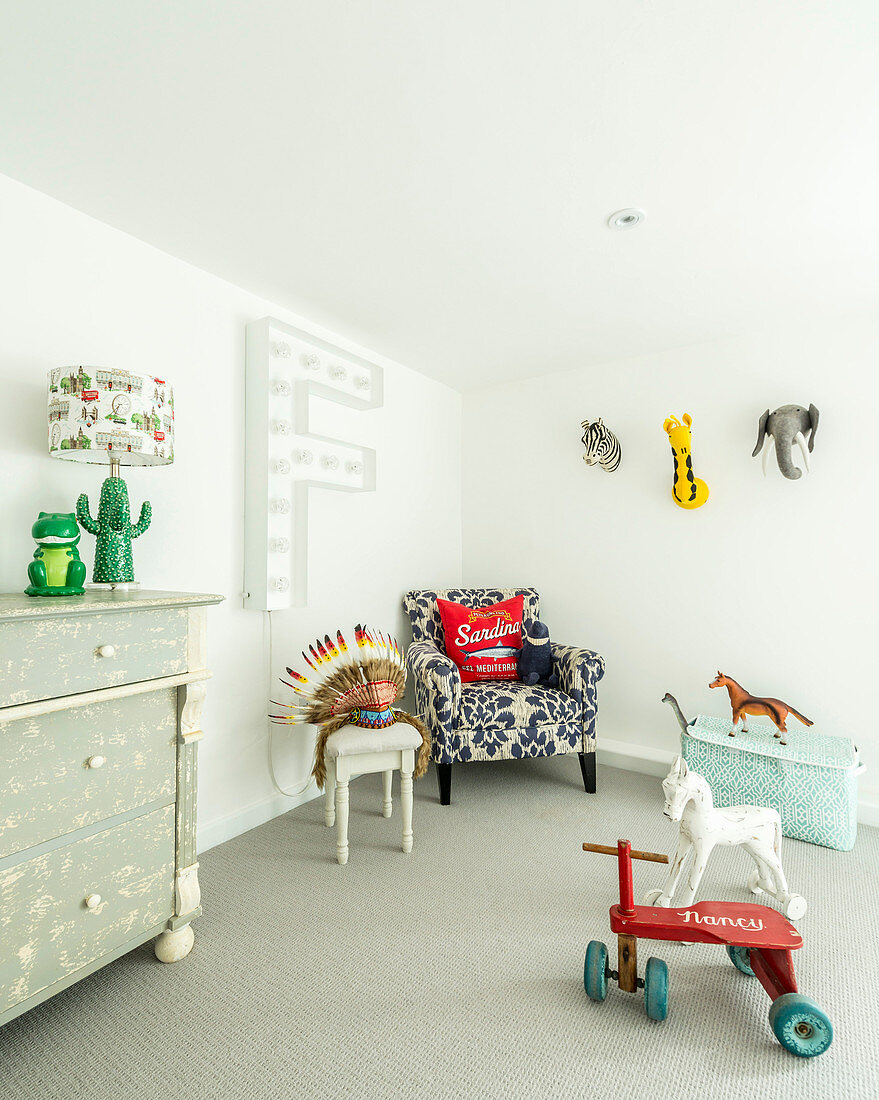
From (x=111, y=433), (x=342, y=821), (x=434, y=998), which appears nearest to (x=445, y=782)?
(x=342, y=821)

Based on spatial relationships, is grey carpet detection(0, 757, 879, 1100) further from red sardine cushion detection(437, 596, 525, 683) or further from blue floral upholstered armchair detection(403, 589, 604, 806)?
red sardine cushion detection(437, 596, 525, 683)

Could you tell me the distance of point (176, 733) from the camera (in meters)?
1.69

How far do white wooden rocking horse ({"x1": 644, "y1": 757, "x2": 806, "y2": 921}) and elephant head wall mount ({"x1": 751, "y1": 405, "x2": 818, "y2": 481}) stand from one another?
5.54 ft

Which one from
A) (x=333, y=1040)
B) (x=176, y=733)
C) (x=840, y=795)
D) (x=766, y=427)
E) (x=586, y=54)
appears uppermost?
(x=586, y=54)

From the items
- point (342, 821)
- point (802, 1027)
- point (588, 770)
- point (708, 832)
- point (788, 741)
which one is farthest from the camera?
point (588, 770)

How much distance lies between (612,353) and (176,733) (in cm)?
288

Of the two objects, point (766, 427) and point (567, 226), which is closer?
point (567, 226)

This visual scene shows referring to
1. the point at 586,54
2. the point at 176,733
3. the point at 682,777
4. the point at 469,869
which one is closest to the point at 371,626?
the point at 469,869

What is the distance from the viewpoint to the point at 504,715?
2.79m

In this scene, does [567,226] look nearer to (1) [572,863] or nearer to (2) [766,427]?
(2) [766,427]

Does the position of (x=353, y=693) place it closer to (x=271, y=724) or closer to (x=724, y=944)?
(x=271, y=724)

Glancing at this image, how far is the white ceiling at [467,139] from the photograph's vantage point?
1.30 meters

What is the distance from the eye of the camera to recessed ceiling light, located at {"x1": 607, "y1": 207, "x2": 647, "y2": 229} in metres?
1.98

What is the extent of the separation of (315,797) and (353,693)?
0.82 metres
